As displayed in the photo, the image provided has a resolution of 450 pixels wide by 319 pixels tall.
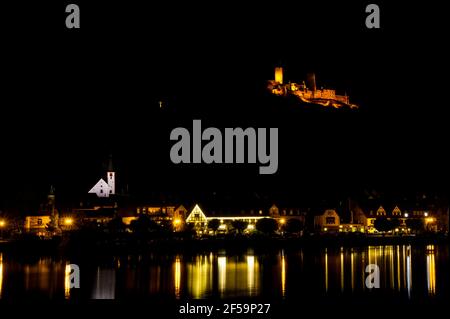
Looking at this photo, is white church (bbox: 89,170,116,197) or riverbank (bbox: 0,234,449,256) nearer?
riverbank (bbox: 0,234,449,256)

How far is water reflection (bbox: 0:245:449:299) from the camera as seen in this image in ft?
77.8

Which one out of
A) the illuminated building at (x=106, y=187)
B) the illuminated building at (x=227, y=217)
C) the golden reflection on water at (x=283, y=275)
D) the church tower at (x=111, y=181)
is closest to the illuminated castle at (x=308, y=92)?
the church tower at (x=111, y=181)

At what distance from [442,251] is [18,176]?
110ft

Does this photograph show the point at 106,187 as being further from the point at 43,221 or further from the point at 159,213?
the point at 43,221

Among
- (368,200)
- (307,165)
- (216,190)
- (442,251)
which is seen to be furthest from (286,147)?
(442,251)

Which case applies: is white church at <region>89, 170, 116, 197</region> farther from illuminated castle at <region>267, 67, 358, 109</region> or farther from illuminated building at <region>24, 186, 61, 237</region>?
illuminated castle at <region>267, 67, 358, 109</region>

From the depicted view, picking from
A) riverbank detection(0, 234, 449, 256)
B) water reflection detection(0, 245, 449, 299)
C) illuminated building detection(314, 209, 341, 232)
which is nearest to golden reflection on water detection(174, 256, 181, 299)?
water reflection detection(0, 245, 449, 299)

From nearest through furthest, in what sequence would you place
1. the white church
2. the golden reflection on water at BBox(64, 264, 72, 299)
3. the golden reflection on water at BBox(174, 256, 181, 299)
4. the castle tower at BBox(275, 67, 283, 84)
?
the golden reflection on water at BBox(64, 264, 72, 299) < the golden reflection on water at BBox(174, 256, 181, 299) < the white church < the castle tower at BBox(275, 67, 283, 84)

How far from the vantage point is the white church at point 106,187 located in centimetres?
6031

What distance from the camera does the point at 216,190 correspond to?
197 ft

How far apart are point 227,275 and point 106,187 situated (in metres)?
35.1

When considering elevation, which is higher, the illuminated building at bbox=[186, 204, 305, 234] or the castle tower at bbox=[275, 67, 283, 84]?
the castle tower at bbox=[275, 67, 283, 84]

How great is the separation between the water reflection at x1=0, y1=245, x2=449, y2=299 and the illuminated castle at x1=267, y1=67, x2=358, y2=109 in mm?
38895

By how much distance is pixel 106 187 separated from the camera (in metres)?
61.2
